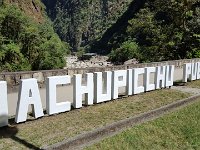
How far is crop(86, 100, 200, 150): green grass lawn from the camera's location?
7.23m

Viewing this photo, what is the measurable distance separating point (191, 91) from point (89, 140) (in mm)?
6337

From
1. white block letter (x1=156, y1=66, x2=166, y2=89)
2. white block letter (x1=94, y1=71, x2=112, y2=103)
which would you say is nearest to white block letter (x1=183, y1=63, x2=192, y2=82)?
white block letter (x1=156, y1=66, x2=166, y2=89)

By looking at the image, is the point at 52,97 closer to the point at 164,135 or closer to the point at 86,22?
the point at 164,135

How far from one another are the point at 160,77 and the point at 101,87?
10.7 feet

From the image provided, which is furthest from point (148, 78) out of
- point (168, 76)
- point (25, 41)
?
point (25, 41)

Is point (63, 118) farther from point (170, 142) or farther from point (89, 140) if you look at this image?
point (170, 142)

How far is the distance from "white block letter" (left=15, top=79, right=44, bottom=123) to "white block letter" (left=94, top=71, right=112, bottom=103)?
201 centimetres

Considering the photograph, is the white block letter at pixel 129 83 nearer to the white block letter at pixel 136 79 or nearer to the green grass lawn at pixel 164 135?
the white block letter at pixel 136 79

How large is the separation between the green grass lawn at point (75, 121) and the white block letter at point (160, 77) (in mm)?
965

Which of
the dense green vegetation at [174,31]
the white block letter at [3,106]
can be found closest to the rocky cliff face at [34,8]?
the dense green vegetation at [174,31]

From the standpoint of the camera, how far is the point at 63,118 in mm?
8047

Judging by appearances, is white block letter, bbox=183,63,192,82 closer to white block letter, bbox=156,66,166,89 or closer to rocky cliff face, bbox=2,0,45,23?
white block letter, bbox=156,66,166,89

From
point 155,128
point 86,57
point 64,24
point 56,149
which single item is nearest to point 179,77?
point 155,128

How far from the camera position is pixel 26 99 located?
24.4 feet
